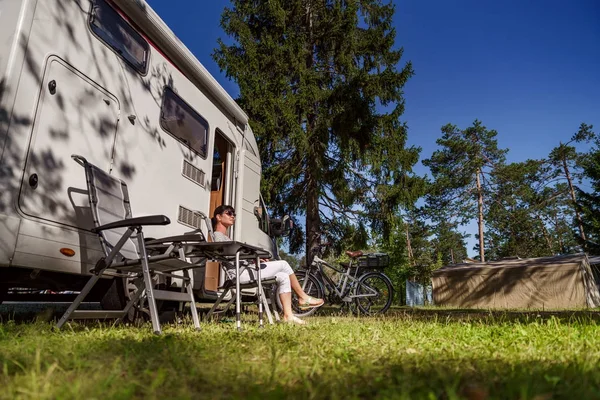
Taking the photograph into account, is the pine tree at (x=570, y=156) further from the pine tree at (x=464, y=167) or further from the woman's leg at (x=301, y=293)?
the woman's leg at (x=301, y=293)

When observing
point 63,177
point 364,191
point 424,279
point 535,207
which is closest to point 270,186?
point 364,191

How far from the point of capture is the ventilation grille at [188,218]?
183 inches

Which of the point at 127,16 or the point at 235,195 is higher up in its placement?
the point at 127,16

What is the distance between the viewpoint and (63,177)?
3129mm

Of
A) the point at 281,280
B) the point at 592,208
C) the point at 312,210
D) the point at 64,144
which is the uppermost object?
the point at 592,208

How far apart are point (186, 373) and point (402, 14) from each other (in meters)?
14.8

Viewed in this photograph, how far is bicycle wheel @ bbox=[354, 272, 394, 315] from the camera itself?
293 inches

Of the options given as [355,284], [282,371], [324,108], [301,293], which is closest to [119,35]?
[301,293]

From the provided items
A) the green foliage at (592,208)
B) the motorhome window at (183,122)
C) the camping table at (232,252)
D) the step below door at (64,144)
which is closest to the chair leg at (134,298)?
the camping table at (232,252)

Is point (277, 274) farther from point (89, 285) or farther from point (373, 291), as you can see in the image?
point (373, 291)

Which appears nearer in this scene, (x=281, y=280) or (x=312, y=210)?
(x=281, y=280)

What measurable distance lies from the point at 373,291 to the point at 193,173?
3998mm

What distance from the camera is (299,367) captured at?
69.9 inches

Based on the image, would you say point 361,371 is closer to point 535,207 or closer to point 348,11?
point 348,11
